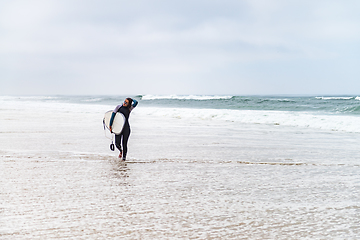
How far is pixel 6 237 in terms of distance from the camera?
312 centimetres

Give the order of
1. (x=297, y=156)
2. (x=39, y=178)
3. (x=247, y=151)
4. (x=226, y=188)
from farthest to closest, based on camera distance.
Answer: (x=247, y=151) → (x=297, y=156) → (x=39, y=178) → (x=226, y=188)

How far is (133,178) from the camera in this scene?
5547mm

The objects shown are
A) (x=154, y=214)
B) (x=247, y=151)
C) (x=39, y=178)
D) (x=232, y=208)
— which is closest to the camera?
(x=154, y=214)

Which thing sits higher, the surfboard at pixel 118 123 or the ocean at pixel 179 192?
the surfboard at pixel 118 123

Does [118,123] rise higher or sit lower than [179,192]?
higher

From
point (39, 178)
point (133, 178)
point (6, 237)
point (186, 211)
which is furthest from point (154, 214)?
point (39, 178)

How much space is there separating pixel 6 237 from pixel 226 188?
9.46ft

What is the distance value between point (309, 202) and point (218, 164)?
8.63 ft

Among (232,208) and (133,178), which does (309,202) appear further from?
(133,178)

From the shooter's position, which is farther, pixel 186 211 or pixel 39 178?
pixel 39 178

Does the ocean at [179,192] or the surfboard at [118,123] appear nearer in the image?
the ocean at [179,192]

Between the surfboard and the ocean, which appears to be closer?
the ocean

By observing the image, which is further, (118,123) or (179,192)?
(118,123)

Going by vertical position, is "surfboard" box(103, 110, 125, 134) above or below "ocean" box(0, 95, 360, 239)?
above
